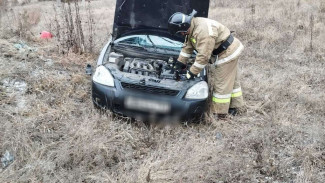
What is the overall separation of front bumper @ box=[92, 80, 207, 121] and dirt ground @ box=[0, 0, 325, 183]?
0.16m

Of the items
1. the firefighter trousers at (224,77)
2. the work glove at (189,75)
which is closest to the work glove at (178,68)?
the work glove at (189,75)

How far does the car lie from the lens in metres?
3.64

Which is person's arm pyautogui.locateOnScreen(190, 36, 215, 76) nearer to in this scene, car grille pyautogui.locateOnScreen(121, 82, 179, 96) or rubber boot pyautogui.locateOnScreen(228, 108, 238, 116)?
car grille pyautogui.locateOnScreen(121, 82, 179, 96)

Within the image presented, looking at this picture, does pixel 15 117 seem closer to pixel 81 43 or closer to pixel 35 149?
pixel 35 149

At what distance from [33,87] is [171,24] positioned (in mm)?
2281

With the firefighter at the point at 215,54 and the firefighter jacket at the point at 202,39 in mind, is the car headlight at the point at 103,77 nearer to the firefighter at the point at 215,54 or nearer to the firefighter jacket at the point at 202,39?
the firefighter at the point at 215,54

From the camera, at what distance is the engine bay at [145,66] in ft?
13.4

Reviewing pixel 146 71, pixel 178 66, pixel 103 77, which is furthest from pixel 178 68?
pixel 103 77

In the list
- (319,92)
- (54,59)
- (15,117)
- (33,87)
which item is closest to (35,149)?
(15,117)

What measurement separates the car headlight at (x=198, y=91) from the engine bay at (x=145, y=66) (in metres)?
0.34

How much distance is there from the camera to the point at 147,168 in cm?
297

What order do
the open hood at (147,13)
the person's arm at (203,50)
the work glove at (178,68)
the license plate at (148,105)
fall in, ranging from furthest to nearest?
the open hood at (147,13)
the work glove at (178,68)
the person's arm at (203,50)
the license plate at (148,105)

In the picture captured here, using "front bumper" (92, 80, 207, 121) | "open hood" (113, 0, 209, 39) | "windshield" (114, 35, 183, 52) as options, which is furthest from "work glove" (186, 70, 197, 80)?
"open hood" (113, 0, 209, 39)

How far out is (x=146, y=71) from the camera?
13.5 feet
